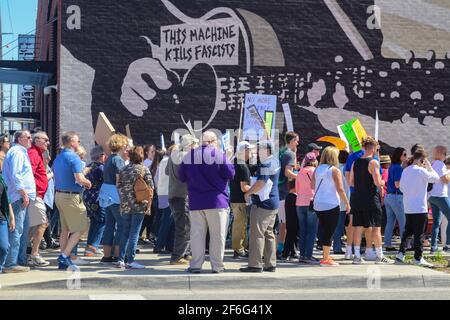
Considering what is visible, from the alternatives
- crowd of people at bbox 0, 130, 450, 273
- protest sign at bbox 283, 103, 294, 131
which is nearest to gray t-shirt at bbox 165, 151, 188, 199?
crowd of people at bbox 0, 130, 450, 273

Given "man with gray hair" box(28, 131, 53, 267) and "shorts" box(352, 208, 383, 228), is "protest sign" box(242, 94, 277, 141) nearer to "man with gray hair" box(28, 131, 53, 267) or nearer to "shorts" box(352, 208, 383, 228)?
"shorts" box(352, 208, 383, 228)

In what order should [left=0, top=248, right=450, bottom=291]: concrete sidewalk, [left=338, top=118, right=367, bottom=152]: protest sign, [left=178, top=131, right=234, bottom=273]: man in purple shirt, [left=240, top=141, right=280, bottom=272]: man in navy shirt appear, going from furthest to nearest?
1. [left=338, top=118, right=367, bottom=152]: protest sign
2. [left=240, top=141, right=280, bottom=272]: man in navy shirt
3. [left=178, top=131, right=234, bottom=273]: man in purple shirt
4. [left=0, top=248, right=450, bottom=291]: concrete sidewalk

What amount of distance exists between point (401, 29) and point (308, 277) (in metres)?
11.0

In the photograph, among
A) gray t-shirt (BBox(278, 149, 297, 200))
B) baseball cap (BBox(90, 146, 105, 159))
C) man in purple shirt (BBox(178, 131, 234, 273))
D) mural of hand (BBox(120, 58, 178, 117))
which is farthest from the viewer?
mural of hand (BBox(120, 58, 178, 117))

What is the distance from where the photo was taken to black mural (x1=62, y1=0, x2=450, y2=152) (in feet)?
60.3

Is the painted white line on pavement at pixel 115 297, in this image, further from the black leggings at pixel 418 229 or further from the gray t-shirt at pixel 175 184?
the black leggings at pixel 418 229

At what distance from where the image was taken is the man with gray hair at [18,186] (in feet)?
34.5

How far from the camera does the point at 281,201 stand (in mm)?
12875

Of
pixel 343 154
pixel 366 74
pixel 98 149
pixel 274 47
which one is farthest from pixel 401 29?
pixel 98 149

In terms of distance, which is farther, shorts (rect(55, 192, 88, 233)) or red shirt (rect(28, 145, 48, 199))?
red shirt (rect(28, 145, 48, 199))

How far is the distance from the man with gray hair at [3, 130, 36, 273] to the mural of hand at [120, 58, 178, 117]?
7.61m

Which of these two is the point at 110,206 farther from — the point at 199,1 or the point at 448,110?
the point at 448,110
